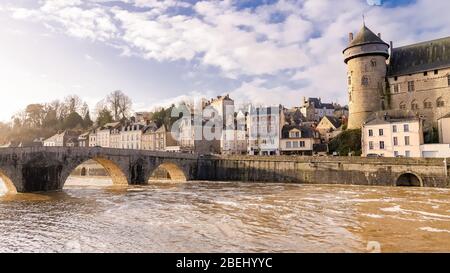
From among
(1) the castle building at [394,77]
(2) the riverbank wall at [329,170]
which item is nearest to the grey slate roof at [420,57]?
(1) the castle building at [394,77]

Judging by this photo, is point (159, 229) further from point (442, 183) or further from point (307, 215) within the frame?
point (442, 183)

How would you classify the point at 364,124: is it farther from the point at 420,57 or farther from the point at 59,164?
the point at 59,164

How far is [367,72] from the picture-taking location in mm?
39000

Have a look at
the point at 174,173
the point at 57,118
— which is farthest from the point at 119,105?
the point at 174,173

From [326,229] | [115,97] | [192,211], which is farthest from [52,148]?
[115,97]

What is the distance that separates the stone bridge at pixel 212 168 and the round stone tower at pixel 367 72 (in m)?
10.3

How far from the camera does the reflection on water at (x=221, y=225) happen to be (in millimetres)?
9039

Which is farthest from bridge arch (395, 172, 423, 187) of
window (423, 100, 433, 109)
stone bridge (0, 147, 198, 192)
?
stone bridge (0, 147, 198, 192)

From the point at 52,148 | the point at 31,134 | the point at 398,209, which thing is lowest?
the point at 398,209

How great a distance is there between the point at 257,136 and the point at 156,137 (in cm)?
1719

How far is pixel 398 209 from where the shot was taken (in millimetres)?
15508

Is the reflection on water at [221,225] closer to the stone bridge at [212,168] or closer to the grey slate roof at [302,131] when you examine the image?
the stone bridge at [212,168]

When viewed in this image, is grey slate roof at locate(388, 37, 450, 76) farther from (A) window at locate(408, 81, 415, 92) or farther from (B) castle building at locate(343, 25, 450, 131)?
(A) window at locate(408, 81, 415, 92)

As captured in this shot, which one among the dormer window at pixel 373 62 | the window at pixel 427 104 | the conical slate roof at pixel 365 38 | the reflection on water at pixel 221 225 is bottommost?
the reflection on water at pixel 221 225
